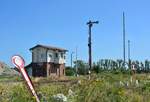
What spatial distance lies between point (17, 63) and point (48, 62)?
246 feet

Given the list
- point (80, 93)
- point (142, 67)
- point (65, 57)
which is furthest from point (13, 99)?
point (142, 67)

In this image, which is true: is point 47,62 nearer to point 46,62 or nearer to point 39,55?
point 46,62

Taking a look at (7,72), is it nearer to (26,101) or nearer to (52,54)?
(52,54)

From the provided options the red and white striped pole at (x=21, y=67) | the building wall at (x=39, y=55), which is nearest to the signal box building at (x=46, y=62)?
the building wall at (x=39, y=55)

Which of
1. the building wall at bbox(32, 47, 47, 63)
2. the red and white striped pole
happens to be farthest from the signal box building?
the red and white striped pole

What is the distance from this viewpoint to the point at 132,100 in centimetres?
1061

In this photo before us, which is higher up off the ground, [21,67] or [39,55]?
[39,55]

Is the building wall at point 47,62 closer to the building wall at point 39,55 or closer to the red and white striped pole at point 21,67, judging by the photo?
the building wall at point 39,55

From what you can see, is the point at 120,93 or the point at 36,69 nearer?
the point at 120,93

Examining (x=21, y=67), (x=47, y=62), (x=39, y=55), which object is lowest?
(x=21, y=67)

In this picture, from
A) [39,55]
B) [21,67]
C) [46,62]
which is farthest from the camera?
[39,55]

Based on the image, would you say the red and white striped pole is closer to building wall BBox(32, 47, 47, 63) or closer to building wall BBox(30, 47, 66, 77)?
building wall BBox(30, 47, 66, 77)

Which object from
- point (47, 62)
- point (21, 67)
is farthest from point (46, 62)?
point (21, 67)

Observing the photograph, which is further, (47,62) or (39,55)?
(39,55)
